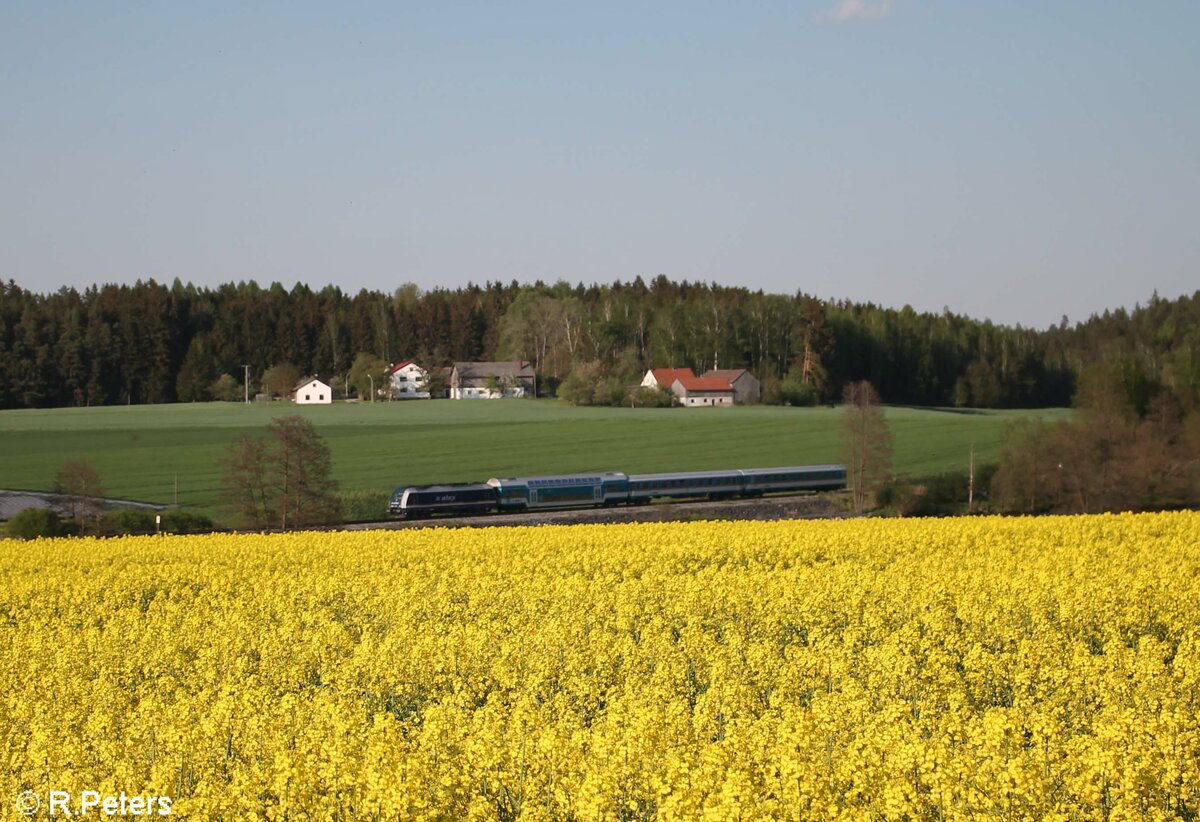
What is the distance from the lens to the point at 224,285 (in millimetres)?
161250

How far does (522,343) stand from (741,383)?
30675mm

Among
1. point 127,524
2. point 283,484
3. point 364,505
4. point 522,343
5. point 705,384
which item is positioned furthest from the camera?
point 522,343

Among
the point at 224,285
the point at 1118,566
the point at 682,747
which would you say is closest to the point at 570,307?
the point at 224,285

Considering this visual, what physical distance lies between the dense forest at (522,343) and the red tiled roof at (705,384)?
415 centimetres

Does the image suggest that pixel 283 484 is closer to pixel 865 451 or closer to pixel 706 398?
pixel 865 451

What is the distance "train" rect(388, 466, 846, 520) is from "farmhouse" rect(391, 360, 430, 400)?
73133mm

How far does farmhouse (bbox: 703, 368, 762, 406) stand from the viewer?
117 meters

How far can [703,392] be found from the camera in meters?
116

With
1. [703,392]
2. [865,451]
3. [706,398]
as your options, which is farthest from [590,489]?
[703,392]

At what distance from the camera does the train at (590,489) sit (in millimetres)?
53250

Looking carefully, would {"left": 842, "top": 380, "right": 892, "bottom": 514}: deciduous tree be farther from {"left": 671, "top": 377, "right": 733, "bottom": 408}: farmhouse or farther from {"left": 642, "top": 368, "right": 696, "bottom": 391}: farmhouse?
{"left": 642, "top": 368, "right": 696, "bottom": 391}: farmhouse

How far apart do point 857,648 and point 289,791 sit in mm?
8408

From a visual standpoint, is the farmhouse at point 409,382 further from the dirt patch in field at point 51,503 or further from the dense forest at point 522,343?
the dirt patch in field at point 51,503

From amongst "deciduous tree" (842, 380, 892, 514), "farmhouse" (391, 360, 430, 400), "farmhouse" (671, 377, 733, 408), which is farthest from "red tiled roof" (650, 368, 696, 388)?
"deciduous tree" (842, 380, 892, 514)
